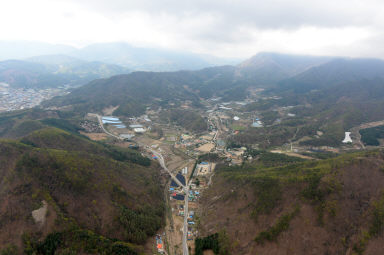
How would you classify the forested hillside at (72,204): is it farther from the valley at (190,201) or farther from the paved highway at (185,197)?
the paved highway at (185,197)

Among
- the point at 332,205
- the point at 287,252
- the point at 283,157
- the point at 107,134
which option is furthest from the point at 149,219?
the point at 107,134

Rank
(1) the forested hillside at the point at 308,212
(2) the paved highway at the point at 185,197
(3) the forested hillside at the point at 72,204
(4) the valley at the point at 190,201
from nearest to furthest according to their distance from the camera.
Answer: (1) the forested hillside at the point at 308,212
(3) the forested hillside at the point at 72,204
(4) the valley at the point at 190,201
(2) the paved highway at the point at 185,197

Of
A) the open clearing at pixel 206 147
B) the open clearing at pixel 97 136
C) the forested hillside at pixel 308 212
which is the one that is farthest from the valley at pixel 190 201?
the open clearing at pixel 97 136

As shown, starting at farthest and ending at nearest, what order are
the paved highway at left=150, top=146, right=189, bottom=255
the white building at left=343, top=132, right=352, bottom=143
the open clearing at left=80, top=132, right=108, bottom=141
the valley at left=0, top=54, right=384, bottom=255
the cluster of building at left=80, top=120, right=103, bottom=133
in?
1. the cluster of building at left=80, top=120, right=103, bottom=133
2. the white building at left=343, top=132, right=352, bottom=143
3. the open clearing at left=80, top=132, right=108, bottom=141
4. the paved highway at left=150, top=146, right=189, bottom=255
5. the valley at left=0, top=54, right=384, bottom=255

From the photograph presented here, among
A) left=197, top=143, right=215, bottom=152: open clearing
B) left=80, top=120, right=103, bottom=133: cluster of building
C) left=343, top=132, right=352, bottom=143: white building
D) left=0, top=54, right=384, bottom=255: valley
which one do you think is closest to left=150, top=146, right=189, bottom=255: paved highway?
left=0, top=54, right=384, bottom=255: valley

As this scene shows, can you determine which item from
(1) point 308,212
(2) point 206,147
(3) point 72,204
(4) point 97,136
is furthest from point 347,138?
(4) point 97,136

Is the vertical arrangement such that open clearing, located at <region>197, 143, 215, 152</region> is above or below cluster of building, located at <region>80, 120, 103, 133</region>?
below

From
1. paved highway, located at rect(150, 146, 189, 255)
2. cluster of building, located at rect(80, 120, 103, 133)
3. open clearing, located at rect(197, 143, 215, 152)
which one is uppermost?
cluster of building, located at rect(80, 120, 103, 133)

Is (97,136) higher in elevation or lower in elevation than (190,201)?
higher

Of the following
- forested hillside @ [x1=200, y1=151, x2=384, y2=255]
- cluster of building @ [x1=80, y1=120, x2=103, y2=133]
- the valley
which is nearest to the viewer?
forested hillside @ [x1=200, y1=151, x2=384, y2=255]

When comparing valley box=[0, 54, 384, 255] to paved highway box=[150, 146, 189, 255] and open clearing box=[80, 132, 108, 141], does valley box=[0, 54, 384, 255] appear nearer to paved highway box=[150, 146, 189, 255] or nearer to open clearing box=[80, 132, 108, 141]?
paved highway box=[150, 146, 189, 255]

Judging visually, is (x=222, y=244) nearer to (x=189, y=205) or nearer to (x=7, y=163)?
(x=189, y=205)

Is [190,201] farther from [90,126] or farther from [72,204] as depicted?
[90,126]
